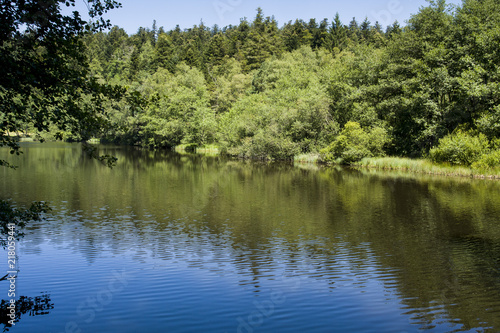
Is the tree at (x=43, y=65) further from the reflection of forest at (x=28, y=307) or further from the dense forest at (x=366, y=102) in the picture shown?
the reflection of forest at (x=28, y=307)

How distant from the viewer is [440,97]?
48094mm

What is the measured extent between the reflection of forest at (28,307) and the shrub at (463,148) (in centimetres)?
3948

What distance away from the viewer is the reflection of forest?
9.78 meters

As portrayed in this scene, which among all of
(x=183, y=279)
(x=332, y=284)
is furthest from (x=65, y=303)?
(x=332, y=284)

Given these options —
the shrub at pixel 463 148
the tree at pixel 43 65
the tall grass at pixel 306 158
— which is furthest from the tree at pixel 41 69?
the tall grass at pixel 306 158

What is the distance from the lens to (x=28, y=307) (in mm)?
10461

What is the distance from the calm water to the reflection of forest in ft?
0.16

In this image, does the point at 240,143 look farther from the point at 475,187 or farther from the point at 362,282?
the point at 362,282

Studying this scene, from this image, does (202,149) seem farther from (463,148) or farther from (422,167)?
(463,148)

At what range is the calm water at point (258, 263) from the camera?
10148mm

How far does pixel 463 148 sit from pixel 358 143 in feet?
48.0

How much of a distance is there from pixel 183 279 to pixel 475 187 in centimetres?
2935

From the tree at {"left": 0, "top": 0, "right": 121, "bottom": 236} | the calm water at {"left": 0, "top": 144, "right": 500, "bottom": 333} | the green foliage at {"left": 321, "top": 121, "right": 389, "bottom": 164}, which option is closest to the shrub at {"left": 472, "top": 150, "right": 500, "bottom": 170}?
the calm water at {"left": 0, "top": 144, "right": 500, "bottom": 333}

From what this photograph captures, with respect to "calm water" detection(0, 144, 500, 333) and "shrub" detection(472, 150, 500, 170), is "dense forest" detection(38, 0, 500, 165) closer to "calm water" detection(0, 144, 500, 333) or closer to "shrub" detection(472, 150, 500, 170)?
"shrub" detection(472, 150, 500, 170)
